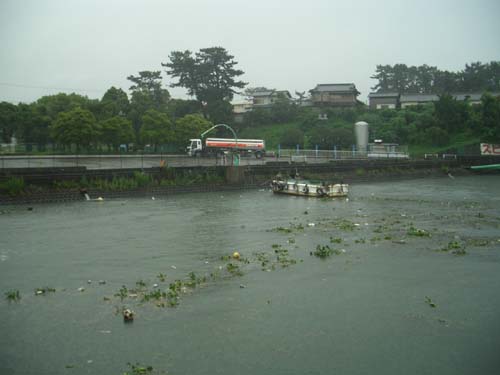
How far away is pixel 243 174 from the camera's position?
4194cm

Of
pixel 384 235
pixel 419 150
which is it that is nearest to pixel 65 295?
pixel 384 235

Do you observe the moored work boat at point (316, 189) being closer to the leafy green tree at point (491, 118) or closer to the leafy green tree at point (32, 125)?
the leafy green tree at point (32, 125)

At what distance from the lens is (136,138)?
62.3 m

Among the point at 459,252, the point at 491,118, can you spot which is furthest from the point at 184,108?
the point at 459,252

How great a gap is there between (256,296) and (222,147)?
4712cm

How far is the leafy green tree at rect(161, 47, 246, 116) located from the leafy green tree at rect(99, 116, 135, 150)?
69.2 ft

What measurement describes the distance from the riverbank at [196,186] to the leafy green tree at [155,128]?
18.3 metres

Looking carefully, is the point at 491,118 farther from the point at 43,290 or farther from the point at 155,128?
the point at 43,290

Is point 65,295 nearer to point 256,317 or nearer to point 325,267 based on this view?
point 256,317

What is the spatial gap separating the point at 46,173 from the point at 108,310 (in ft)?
74.6

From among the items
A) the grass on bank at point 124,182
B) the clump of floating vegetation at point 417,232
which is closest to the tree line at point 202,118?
the grass on bank at point 124,182

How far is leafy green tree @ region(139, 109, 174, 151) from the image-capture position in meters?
57.1

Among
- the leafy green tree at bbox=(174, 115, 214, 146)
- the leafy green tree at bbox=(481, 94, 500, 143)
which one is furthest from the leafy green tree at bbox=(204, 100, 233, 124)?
the leafy green tree at bbox=(481, 94, 500, 143)

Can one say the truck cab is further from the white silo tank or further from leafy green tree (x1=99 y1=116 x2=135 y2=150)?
the white silo tank
